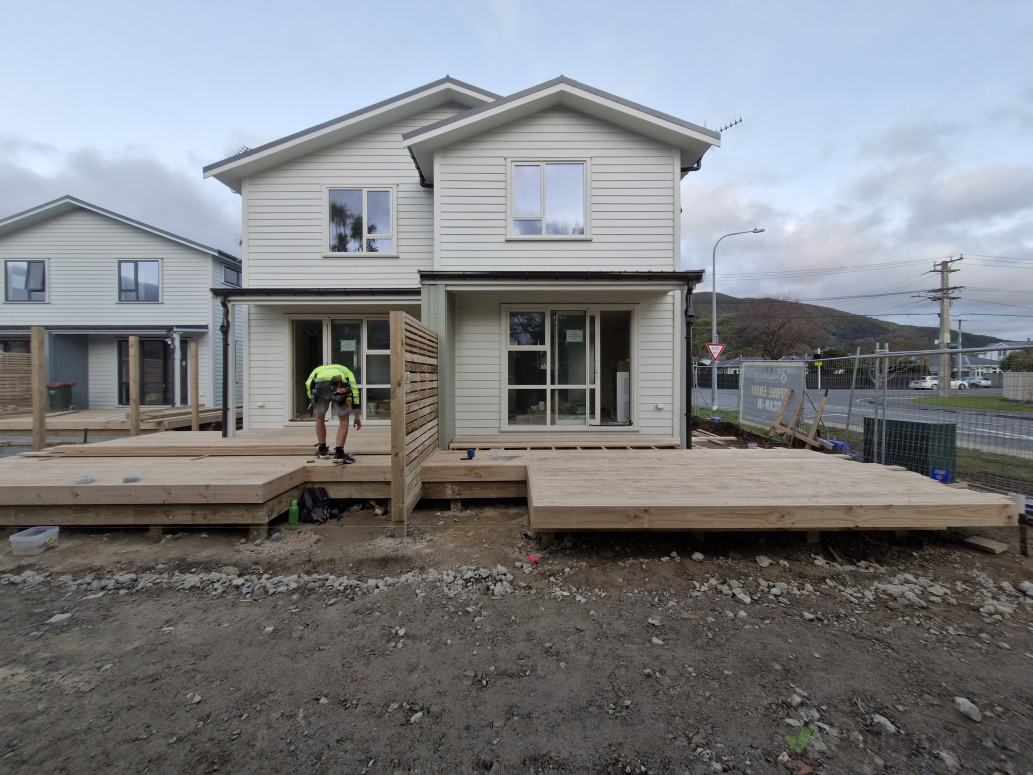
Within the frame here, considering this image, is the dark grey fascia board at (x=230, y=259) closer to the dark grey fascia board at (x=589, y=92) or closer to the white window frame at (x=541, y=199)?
the dark grey fascia board at (x=589, y=92)

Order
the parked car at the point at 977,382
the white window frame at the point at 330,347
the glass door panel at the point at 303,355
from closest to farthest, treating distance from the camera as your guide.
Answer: the parked car at the point at 977,382
the white window frame at the point at 330,347
the glass door panel at the point at 303,355

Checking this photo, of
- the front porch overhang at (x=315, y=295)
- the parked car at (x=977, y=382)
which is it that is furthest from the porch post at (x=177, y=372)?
the parked car at (x=977, y=382)

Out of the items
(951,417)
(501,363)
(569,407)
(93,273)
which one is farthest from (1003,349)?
(93,273)

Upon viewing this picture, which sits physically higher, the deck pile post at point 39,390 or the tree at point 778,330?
the tree at point 778,330

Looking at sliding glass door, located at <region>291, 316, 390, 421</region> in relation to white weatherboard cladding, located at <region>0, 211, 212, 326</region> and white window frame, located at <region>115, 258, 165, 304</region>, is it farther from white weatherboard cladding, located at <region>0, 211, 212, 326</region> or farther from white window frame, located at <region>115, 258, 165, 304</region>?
white window frame, located at <region>115, 258, 165, 304</region>

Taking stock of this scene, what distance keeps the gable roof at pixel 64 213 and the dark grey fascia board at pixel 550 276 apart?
12892mm

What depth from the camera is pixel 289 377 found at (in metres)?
8.47

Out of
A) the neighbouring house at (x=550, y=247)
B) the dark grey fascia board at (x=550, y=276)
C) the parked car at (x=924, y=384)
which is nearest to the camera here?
the parked car at (x=924, y=384)

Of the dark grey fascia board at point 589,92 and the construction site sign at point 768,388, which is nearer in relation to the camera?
the dark grey fascia board at point 589,92

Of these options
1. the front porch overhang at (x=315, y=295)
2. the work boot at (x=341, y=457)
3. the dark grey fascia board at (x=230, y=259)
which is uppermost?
the dark grey fascia board at (x=230, y=259)

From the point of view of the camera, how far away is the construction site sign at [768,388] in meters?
9.83

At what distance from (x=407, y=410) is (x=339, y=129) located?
6.69 m

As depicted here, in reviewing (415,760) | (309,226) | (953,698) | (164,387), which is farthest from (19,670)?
(164,387)

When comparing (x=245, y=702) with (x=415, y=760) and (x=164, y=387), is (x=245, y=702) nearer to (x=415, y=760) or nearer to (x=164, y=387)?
(x=415, y=760)
